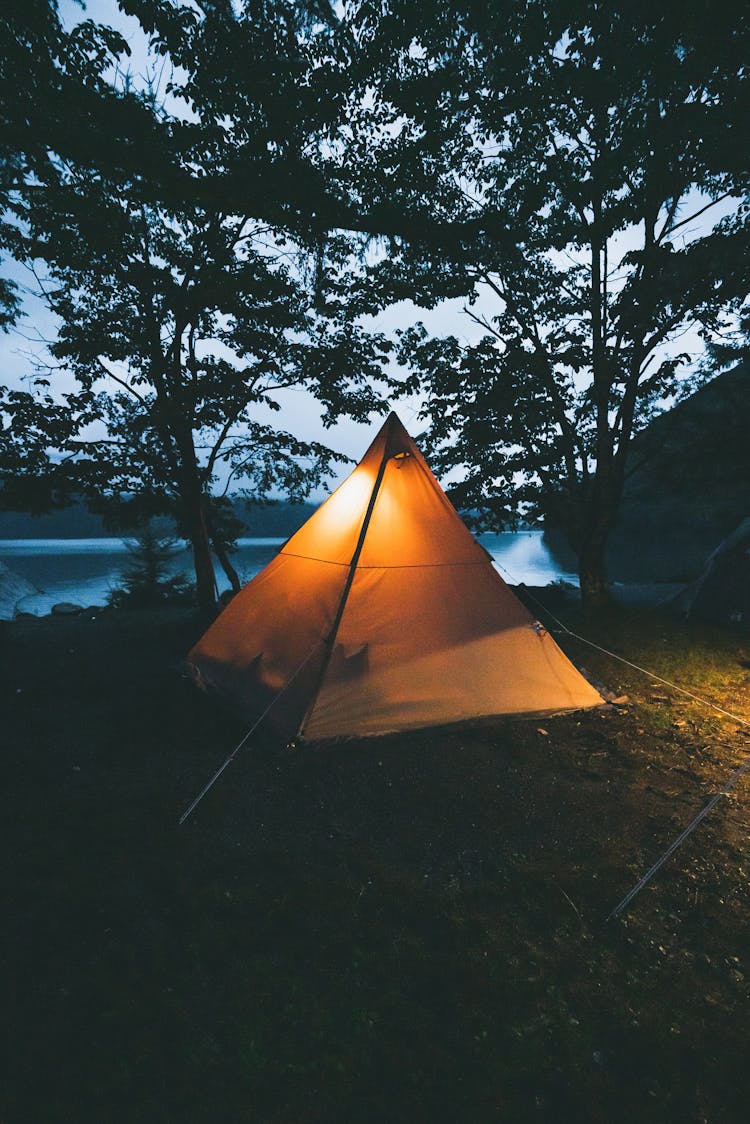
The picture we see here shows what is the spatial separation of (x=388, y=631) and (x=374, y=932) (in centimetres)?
284

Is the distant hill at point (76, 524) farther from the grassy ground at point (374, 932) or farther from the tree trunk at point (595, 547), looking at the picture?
the grassy ground at point (374, 932)

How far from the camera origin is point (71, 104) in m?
5.63

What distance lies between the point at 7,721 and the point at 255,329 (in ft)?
25.5

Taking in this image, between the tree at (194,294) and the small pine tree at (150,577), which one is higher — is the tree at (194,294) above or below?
above

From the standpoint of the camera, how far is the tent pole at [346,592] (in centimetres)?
492

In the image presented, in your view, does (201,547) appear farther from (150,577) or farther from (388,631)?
(150,577)

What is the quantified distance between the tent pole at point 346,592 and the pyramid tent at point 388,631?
0.01 m

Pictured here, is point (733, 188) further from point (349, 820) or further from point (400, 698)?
point (349, 820)

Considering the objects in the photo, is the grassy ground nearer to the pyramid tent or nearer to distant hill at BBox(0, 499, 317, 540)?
the pyramid tent

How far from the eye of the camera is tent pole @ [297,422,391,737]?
4922mm

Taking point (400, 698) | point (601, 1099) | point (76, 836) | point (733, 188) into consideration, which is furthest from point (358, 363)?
point (601, 1099)

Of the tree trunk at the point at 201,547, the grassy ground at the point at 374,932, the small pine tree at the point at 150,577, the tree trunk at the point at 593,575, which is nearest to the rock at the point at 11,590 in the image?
the small pine tree at the point at 150,577

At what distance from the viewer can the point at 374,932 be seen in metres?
2.81

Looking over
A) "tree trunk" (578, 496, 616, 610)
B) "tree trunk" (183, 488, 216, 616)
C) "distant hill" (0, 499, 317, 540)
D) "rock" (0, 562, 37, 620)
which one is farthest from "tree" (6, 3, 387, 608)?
"distant hill" (0, 499, 317, 540)
